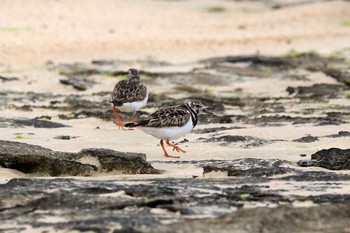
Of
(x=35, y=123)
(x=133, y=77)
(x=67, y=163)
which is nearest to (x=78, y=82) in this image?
(x=133, y=77)

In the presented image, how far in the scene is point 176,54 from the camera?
22.7m

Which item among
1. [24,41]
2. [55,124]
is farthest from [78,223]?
[24,41]

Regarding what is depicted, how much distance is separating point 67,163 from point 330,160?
2.25 metres

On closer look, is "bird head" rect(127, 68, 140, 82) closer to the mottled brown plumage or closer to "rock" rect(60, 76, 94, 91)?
the mottled brown plumage

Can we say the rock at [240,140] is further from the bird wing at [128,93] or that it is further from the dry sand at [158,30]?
the dry sand at [158,30]

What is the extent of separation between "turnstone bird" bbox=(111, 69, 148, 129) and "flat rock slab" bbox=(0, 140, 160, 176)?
12.8 feet

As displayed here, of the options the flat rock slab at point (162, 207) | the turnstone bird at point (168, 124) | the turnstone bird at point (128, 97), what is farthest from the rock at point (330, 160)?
the turnstone bird at point (128, 97)

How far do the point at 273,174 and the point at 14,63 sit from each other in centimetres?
1248

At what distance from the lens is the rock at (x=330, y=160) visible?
862 centimetres

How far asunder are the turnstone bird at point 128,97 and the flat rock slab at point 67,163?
3.91m

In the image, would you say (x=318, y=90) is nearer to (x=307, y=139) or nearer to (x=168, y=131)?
(x=307, y=139)

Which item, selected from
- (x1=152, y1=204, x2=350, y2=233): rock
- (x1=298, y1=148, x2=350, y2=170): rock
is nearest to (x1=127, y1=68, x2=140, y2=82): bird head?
(x1=298, y1=148, x2=350, y2=170): rock

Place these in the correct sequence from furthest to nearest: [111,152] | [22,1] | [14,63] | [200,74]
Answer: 1. [22,1]
2. [14,63]
3. [200,74]
4. [111,152]

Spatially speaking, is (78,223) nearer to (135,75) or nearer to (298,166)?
(298,166)
